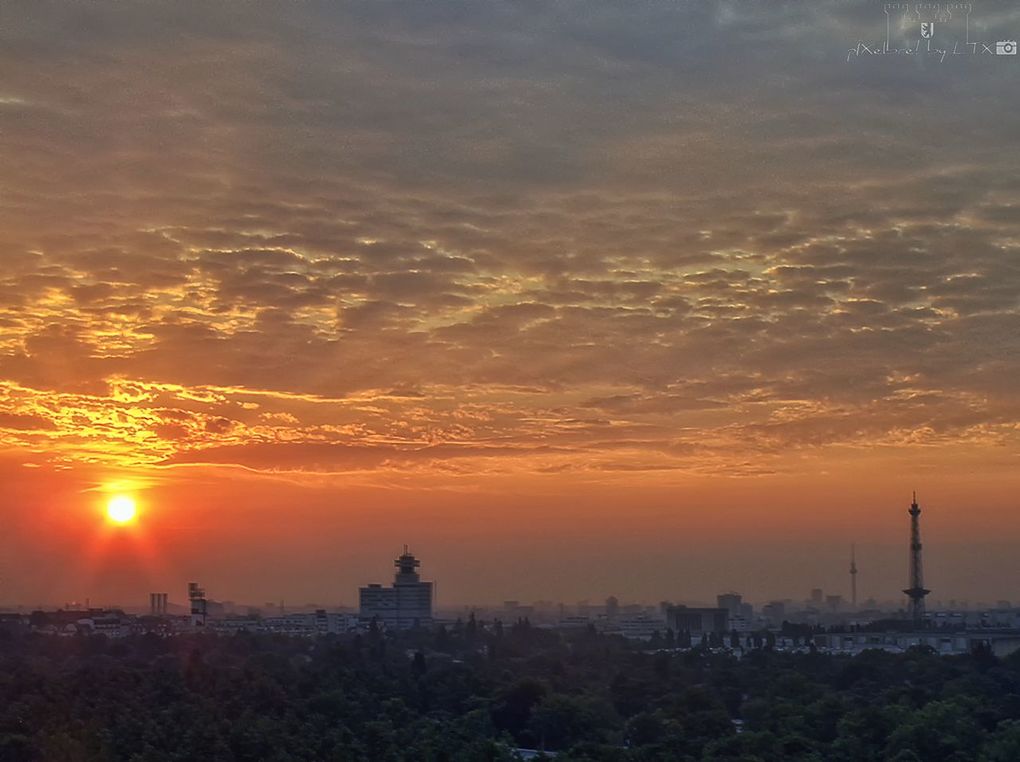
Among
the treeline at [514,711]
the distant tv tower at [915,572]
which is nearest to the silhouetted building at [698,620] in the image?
the distant tv tower at [915,572]

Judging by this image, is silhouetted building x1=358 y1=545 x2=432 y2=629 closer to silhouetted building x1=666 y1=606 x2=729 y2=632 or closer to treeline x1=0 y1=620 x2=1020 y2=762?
silhouetted building x1=666 y1=606 x2=729 y2=632

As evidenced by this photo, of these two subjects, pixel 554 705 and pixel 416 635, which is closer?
pixel 554 705

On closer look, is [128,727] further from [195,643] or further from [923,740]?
[195,643]

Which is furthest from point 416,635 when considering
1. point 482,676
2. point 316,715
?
point 316,715

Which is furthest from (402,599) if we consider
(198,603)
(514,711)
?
(514,711)

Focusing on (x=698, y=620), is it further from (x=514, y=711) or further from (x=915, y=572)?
(x=514, y=711)

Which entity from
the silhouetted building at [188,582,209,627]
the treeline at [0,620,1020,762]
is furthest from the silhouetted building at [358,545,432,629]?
the treeline at [0,620,1020,762]
